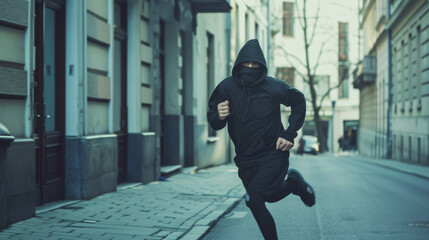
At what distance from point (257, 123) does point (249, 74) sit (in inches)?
16.6

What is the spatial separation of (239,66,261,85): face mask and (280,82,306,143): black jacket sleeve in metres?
0.26

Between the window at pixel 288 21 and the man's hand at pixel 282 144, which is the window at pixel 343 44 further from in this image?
the man's hand at pixel 282 144

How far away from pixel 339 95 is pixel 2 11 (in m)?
56.1

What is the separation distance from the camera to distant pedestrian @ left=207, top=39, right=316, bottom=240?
17.8ft

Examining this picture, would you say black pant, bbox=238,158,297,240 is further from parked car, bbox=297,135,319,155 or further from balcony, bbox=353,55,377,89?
parked car, bbox=297,135,319,155

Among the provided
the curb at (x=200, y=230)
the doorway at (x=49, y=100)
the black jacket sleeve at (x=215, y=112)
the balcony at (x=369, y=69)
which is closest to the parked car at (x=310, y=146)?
the balcony at (x=369, y=69)

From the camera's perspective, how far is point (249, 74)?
5.50m

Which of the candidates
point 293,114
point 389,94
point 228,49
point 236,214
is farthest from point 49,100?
point 389,94

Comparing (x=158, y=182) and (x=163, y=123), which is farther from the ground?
(x=163, y=123)

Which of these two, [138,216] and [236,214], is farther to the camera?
[236,214]

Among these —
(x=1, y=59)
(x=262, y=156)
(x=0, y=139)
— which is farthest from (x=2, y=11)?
(x=262, y=156)

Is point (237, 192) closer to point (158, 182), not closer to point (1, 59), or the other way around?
point (158, 182)

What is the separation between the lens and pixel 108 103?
34.9 ft

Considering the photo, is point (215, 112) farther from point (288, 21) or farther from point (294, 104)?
point (288, 21)
